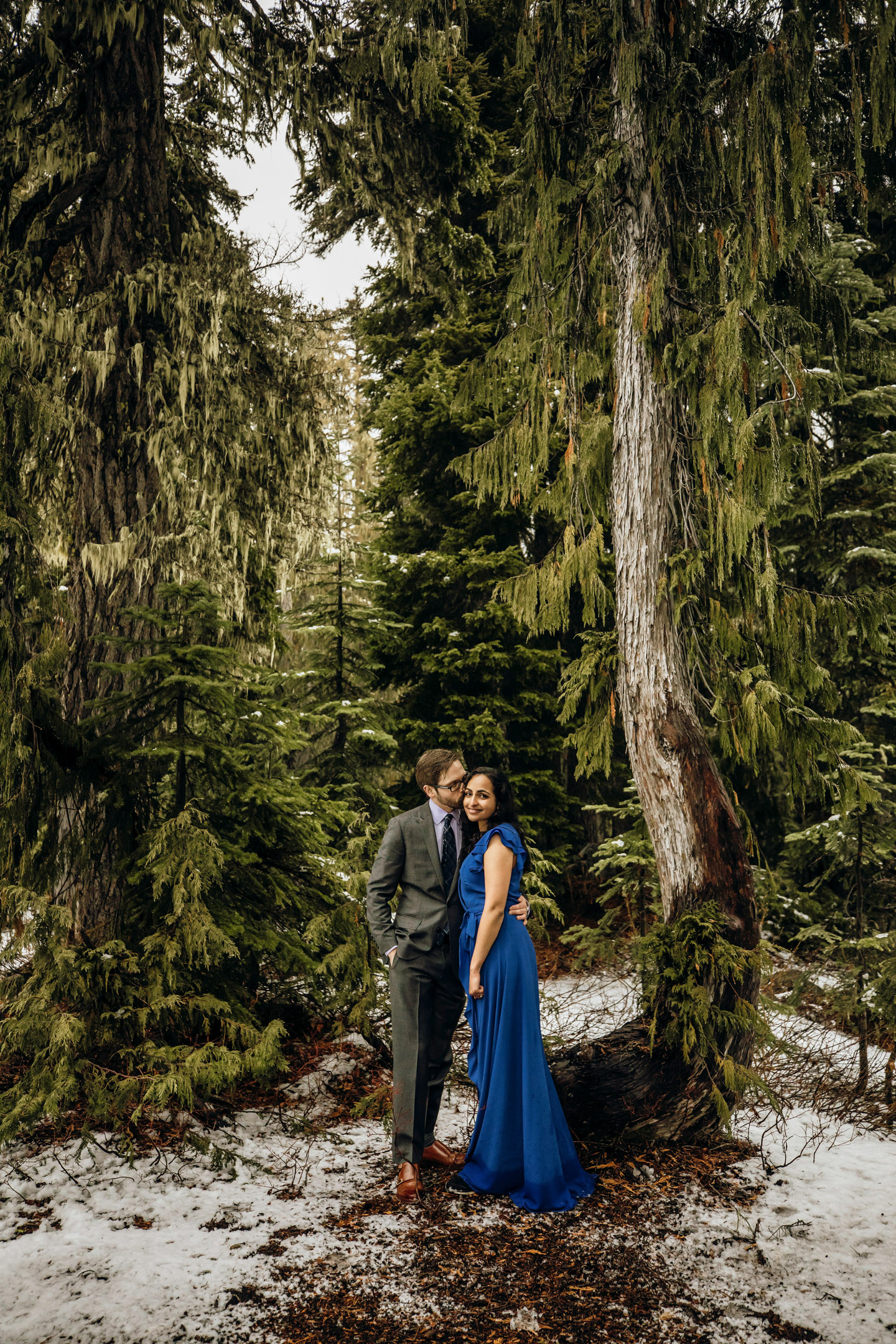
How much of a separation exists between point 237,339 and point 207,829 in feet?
15.7

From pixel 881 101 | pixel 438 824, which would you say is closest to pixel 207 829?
pixel 438 824

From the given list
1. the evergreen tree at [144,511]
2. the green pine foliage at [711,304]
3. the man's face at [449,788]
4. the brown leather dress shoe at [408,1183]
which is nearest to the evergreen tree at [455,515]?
the evergreen tree at [144,511]

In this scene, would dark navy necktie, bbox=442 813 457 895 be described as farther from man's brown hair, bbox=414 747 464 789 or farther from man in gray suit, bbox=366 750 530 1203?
man's brown hair, bbox=414 747 464 789

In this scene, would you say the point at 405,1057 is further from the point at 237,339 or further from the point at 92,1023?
the point at 237,339

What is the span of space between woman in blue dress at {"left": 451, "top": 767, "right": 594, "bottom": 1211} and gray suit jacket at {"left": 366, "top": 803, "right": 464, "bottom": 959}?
0.13 meters

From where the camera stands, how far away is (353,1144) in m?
5.04

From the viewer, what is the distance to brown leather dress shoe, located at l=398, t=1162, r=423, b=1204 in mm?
4246

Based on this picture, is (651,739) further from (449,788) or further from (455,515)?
Result: (455,515)

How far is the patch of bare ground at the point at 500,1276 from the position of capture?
10.9 feet

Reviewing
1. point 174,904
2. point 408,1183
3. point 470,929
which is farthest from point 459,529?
point 408,1183

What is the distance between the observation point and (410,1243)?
389 cm

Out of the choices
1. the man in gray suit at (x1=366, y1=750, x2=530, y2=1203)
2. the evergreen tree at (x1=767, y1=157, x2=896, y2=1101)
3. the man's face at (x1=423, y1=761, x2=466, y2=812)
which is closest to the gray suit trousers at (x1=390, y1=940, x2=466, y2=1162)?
the man in gray suit at (x1=366, y1=750, x2=530, y2=1203)

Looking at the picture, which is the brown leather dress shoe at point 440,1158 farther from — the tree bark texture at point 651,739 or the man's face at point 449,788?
the man's face at point 449,788

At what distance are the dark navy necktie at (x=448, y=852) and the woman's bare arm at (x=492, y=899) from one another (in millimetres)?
314
